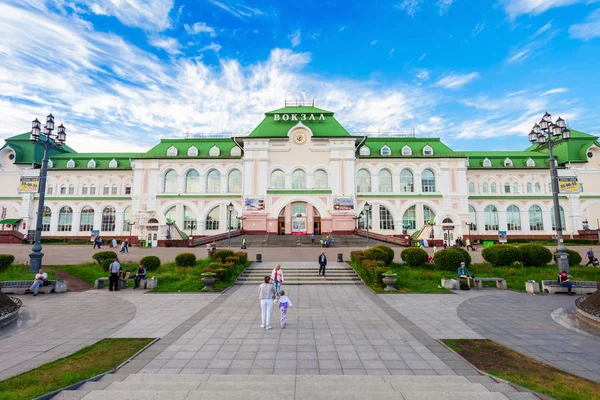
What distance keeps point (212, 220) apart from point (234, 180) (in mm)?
6964

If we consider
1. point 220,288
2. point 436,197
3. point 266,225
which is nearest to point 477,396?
point 220,288

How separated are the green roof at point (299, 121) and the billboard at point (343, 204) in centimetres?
955

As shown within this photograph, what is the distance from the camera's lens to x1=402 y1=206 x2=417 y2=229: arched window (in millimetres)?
43688

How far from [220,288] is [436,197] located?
124 feet

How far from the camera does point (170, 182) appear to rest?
45594mm

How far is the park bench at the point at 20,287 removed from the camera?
1418 cm

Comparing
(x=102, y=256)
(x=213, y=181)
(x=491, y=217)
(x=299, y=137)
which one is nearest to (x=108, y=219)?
(x=213, y=181)

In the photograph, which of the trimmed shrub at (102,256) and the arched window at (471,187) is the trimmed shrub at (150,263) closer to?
the trimmed shrub at (102,256)

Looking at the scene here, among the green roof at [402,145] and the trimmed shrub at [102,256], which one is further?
the green roof at [402,145]

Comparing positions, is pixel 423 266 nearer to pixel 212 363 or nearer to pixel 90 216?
pixel 212 363

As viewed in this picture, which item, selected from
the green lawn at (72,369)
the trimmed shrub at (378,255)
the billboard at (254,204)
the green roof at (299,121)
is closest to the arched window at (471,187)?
the green roof at (299,121)

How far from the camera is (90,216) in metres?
46.3

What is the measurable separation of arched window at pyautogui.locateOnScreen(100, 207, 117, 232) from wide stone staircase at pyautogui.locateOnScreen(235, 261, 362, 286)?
36323mm

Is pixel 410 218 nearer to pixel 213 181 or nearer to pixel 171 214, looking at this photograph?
pixel 213 181
